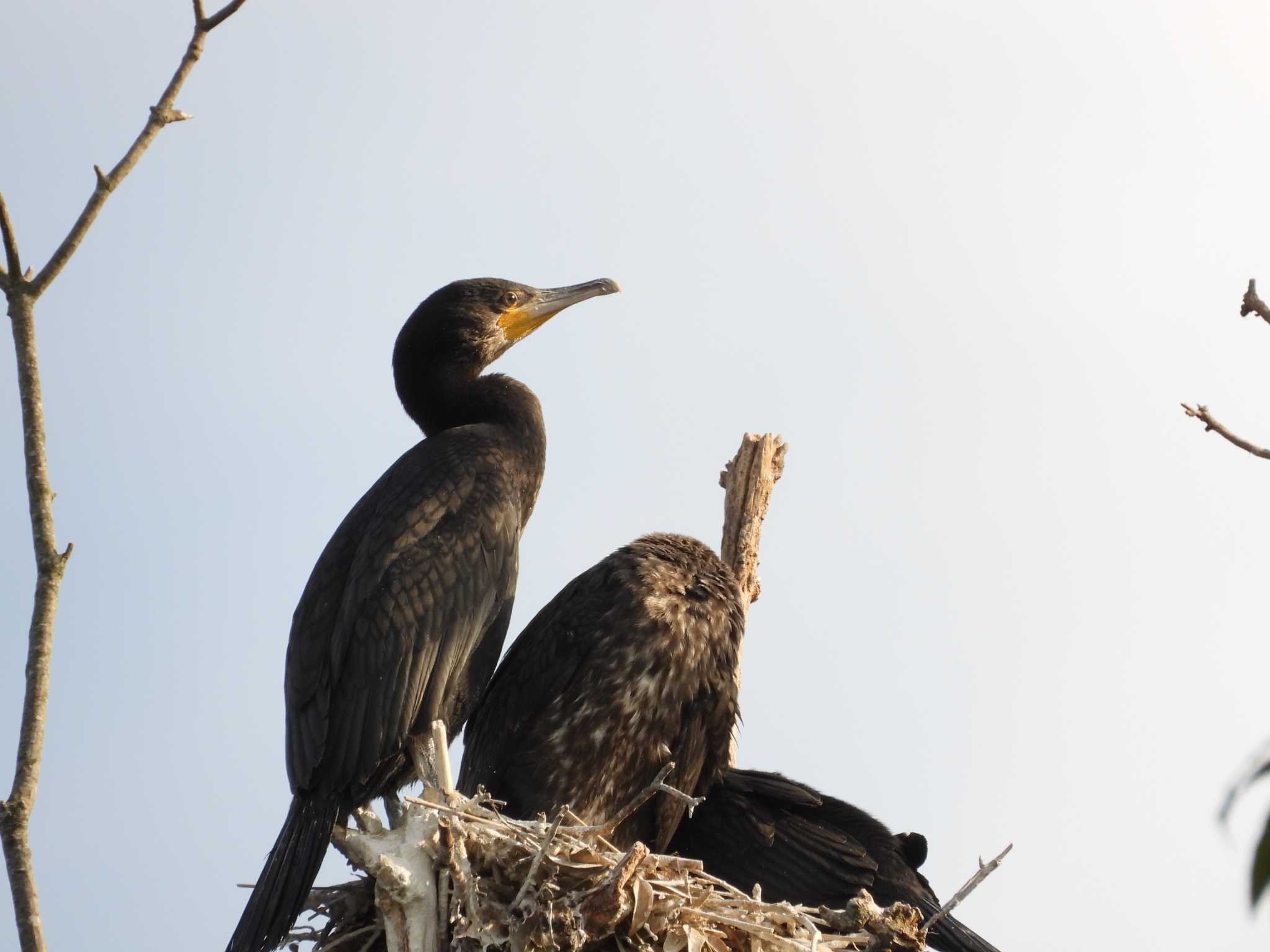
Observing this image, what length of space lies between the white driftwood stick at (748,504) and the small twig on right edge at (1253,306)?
4.00 m

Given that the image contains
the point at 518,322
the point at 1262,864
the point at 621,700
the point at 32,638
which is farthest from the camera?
the point at 518,322

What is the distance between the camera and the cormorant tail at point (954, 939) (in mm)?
4816

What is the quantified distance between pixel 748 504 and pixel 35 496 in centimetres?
367

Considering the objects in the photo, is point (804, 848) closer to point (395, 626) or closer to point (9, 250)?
point (395, 626)

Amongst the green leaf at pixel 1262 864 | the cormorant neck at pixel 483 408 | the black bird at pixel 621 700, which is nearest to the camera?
the green leaf at pixel 1262 864

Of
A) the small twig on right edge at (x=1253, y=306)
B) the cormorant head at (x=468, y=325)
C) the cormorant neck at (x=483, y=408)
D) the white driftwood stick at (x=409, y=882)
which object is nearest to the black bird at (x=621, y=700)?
the cormorant neck at (x=483, y=408)

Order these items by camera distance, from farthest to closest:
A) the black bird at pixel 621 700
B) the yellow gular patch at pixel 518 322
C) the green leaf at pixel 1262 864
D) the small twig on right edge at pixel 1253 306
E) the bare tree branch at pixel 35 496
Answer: the yellow gular patch at pixel 518 322 → the black bird at pixel 621 700 → the bare tree branch at pixel 35 496 → the small twig on right edge at pixel 1253 306 → the green leaf at pixel 1262 864

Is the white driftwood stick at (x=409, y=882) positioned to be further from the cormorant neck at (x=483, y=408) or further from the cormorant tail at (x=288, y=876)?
the cormorant neck at (x=483, y=408)

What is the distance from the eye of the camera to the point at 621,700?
17.3 ft

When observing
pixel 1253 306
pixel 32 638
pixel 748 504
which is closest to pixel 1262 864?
pixel 1253 306

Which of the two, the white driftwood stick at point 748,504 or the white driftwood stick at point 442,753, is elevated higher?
the white driftwood stick at point 748,504

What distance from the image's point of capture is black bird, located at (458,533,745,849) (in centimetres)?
529

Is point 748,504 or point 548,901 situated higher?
point 748,504

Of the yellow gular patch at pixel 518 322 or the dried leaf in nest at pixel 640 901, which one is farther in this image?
the yellow gular patch at pixel 518 322
